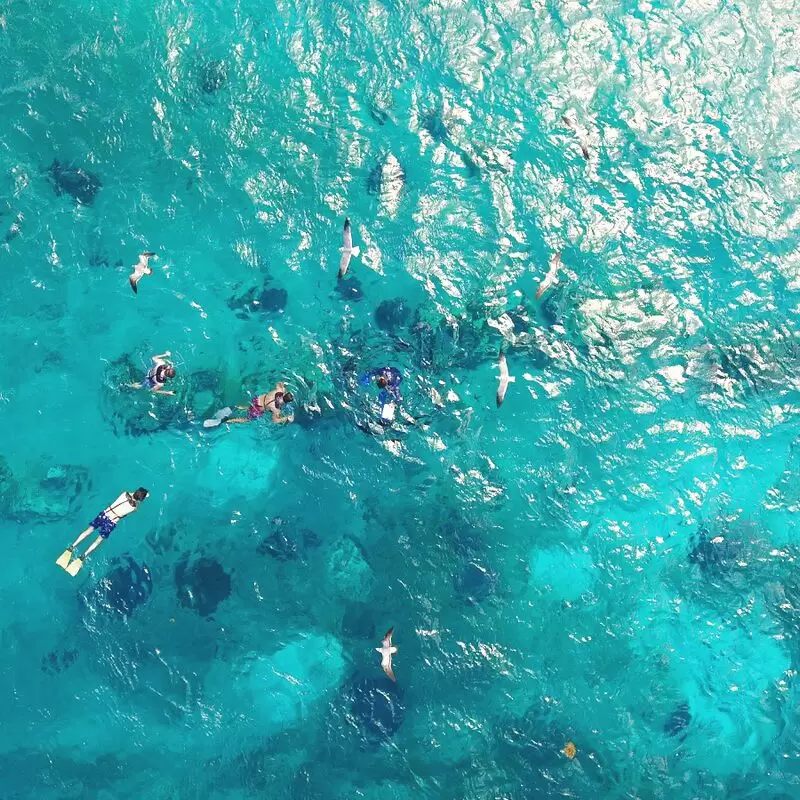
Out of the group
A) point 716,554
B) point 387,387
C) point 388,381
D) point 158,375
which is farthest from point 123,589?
point 716,554

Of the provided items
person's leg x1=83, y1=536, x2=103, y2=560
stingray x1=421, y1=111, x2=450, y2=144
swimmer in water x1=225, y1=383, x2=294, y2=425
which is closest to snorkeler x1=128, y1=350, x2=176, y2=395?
swimmer in water x1=225, y1=383, x2=294, y2=425

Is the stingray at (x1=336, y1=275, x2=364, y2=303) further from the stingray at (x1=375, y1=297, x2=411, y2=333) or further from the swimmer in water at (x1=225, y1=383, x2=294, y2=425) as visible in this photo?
the swimmer in water at (x1=225, y1=383, x2=294, y2=425)

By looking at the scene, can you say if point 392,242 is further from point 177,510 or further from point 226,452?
point 177,510

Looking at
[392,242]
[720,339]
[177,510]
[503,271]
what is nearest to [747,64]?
[720,339]

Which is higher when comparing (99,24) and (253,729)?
(99,24)

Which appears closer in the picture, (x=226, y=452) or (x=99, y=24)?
(x=226, y=452)

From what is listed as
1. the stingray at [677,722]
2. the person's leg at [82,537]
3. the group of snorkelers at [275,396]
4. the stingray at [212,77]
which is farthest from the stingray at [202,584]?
the stingray at [212,77]
